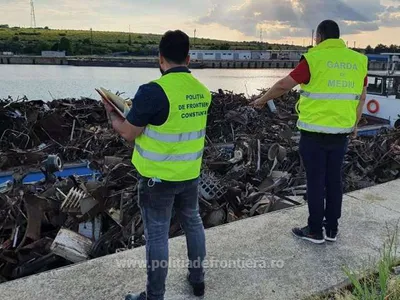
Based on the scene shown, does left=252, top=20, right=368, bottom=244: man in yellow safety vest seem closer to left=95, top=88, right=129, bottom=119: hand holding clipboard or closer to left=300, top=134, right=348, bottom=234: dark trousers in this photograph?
left=300, top=134, right=348, bottom=234: dark trousers

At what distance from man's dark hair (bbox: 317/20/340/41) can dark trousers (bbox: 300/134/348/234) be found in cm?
89

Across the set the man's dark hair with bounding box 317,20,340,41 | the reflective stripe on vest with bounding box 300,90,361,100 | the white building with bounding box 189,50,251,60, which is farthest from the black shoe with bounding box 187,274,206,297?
the white building with bounding box 189,50,251,60

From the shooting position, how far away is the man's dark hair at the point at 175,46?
271 centimetres

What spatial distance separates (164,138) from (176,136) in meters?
0.08

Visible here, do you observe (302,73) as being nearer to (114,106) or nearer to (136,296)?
(114,106)

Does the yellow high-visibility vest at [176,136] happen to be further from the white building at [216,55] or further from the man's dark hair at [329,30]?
the white building at [216,55]

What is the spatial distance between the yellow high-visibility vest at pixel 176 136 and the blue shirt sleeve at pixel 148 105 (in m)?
0.04

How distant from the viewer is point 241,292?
3381 millimetres

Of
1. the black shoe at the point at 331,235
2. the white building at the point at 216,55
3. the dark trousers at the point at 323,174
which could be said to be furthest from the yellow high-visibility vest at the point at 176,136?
the white building at the point at 216,55

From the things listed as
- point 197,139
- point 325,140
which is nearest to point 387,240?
point 325,140

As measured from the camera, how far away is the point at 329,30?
149 inches

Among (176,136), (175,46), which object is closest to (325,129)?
(176,136)

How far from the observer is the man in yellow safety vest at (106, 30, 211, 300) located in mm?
2650

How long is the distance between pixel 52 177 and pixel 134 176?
5.65ft
